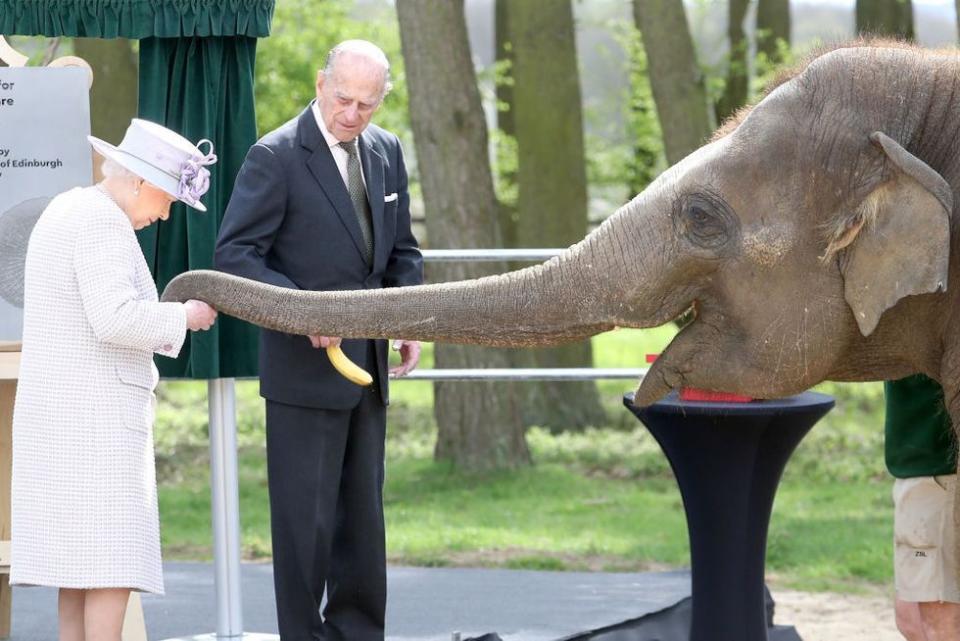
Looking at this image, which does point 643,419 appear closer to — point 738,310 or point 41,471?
point 738,310

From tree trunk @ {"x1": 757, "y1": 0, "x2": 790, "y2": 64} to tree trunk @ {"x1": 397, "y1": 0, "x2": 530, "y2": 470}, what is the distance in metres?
8.43

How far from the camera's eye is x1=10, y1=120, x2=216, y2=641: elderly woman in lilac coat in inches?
187

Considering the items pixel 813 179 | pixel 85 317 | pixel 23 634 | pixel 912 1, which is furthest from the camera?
pixel 912 1

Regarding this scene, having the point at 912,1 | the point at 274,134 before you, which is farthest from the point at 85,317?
the point at 912,1

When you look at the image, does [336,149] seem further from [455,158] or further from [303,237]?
[455,158]

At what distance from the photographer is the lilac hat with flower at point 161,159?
189 inches

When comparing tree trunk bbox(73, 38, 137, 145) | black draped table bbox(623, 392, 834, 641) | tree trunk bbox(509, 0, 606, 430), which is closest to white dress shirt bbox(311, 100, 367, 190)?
black draped table bbox(623, 392, 834, 641)

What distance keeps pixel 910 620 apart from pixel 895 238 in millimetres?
2193

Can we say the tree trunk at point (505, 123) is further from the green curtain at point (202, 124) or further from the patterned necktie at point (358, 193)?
the patterned necktie at point (358, 193)

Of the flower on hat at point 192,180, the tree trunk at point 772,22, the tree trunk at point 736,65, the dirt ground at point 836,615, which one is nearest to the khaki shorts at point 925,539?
the dirt ground at point 836,615

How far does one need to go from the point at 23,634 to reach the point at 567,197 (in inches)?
321

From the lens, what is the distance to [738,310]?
3820 millimetres

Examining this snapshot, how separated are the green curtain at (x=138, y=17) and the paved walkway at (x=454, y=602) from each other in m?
2.54

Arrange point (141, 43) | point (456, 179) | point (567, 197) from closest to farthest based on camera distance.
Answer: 1. point (141, 43)
2. point (456, 179)
3. point (567, 197)
